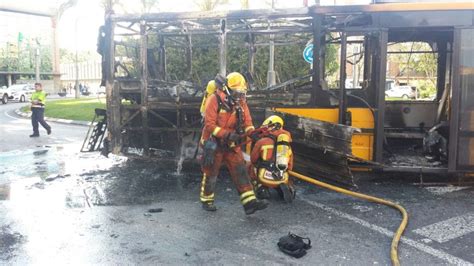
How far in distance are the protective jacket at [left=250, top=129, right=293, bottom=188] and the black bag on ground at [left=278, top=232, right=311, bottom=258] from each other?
4.59ft

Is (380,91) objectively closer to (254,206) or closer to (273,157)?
(273,157)

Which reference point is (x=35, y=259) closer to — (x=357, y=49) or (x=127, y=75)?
(x=127, y=75)

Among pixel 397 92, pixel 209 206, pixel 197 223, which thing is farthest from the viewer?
pixel 397 92

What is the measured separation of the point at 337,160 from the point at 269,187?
1.14m

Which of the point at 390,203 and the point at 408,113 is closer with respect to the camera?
the point at 390,203

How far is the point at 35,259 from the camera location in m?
4.07

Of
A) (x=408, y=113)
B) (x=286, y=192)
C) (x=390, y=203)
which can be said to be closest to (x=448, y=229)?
(x=390, y=203)

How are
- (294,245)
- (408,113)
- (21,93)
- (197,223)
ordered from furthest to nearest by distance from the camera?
(21,93), (408,113), (197,223), (294,245)

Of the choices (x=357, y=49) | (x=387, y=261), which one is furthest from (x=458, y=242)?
(x=357, y=49)

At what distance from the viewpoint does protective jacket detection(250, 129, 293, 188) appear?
225 inches

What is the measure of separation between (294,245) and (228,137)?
1.53m

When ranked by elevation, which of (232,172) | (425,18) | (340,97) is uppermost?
(425,18)

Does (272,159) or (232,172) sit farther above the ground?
(272,159)

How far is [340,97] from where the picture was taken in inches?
266
